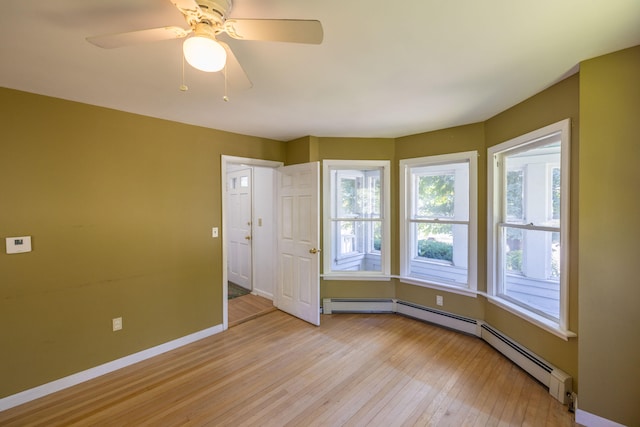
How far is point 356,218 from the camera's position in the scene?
12.5ft

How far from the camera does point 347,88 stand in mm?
2135

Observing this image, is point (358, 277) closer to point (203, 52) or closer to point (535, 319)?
point (535, 319)

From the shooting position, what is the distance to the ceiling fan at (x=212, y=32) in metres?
1.07

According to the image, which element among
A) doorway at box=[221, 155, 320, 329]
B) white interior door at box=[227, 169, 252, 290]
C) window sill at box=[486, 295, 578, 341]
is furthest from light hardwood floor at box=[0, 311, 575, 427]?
white interior door at box=[227, 169, 252, 290]

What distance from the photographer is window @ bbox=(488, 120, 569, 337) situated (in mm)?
2094

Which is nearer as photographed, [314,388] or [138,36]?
[138,36]

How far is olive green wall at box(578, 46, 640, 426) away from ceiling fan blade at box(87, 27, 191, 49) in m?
2.47

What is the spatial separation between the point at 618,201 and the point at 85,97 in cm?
400

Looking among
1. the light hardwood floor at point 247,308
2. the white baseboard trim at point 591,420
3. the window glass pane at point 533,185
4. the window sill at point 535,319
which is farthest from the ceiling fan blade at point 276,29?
the light hardwood floor at point 247,308

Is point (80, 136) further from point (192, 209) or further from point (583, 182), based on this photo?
point (583, 182)

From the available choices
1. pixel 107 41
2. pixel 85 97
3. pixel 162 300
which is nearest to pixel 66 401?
pixel 162 300

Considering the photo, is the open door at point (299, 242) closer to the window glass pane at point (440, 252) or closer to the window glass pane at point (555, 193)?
the window glass pane at point (440, 252)

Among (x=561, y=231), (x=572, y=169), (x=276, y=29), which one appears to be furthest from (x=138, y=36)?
(x=561, y=231)

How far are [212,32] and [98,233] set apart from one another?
2.24 meters
